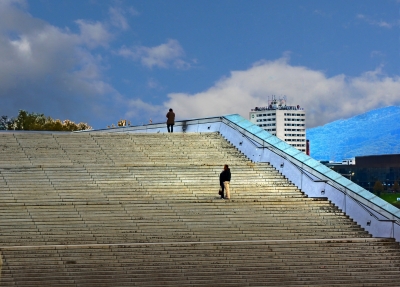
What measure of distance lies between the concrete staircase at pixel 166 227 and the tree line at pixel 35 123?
5578 cm

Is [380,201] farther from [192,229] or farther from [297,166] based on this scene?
[192,229]

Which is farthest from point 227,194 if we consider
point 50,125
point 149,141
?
point 50,125

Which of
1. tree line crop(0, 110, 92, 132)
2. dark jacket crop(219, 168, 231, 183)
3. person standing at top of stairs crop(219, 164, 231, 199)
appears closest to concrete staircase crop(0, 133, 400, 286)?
person standing at top of stairs crop(219, 164, 231, 199)

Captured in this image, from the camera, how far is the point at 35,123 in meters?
85.2

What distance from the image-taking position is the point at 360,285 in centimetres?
1862

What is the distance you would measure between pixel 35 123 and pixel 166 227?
217 ft

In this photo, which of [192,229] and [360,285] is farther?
[192,229]

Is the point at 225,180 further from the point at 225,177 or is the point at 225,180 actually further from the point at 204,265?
the point at 204,265

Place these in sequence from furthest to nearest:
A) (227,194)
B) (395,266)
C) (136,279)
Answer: (227,194) → (395,266) → (136,279)

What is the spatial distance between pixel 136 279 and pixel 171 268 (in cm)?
94

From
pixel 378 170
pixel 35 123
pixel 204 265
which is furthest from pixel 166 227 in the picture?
pixel 378 170

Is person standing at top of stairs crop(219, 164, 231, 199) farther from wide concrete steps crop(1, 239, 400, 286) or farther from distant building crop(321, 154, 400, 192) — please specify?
distant building crop(321, 154, 400, 192)

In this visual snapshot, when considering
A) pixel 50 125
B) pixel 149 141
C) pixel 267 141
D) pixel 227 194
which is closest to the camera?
pixel 227 194

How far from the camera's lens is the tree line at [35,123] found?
3270 inches
